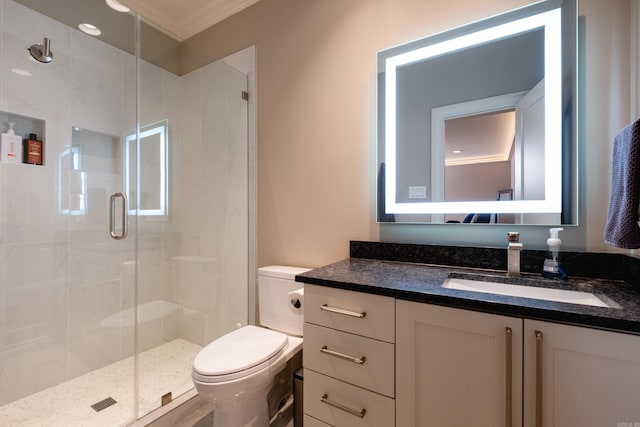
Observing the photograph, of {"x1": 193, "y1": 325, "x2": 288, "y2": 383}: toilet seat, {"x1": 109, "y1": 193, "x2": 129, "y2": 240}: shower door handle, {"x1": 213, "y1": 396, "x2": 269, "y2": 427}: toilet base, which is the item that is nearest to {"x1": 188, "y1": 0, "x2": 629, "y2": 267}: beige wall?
{"x1": 193, "y1": 325, "x2": 288, "y2": 383}: toilet seat

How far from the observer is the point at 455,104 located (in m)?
1.34

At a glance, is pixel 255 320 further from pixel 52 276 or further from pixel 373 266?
pixel 52 276

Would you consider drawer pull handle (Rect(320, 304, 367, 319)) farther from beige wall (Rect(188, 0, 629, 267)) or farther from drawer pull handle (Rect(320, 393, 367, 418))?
beige wall (Rect(188, 0, 629, 267))

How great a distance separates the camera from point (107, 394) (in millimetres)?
1680

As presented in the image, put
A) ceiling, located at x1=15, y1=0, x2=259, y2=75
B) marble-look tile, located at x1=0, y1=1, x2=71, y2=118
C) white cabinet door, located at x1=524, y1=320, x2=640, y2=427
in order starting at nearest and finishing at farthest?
white cabinet door, located at x1=524, y1=320, x2=640, y2=427
marble-look tile, located at x1=0, y1=1, x2=71, y2=118
ceiling, located at x1=15, y1=0, x2=259, y2=75

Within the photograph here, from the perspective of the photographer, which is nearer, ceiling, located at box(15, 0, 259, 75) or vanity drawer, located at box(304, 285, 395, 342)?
vanity drawer, located at box(304, 285, 395, 342)

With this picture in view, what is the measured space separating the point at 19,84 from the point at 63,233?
91cm

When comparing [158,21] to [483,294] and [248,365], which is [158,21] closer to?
[248,365]

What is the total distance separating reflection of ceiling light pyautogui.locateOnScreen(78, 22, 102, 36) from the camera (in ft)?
6.08

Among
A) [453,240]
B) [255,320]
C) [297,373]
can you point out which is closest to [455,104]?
[453,240]

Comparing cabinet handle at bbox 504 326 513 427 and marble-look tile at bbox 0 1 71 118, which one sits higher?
marble-look tile at bbox 0 1 71 118

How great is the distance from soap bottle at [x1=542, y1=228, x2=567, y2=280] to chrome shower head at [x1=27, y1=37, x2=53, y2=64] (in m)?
2.86

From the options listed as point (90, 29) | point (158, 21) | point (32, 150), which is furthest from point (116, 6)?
point (32, 150)

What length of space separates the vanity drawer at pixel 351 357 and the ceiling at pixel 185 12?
2230 millimetres
